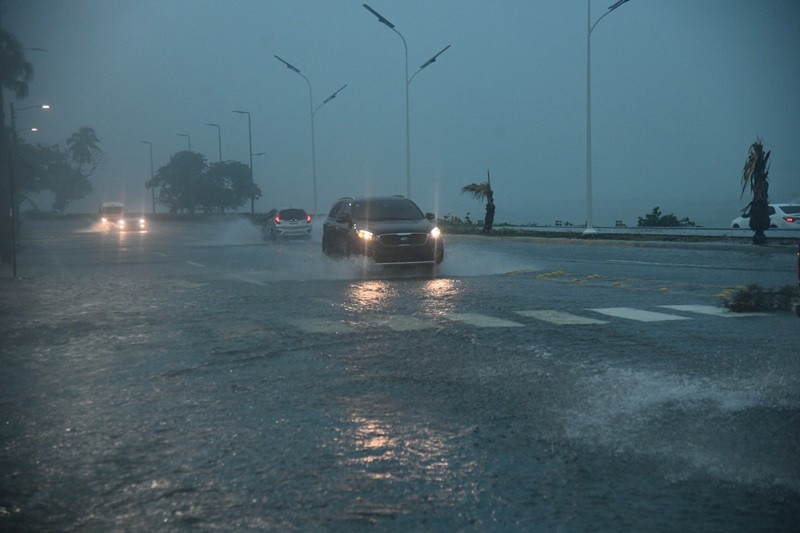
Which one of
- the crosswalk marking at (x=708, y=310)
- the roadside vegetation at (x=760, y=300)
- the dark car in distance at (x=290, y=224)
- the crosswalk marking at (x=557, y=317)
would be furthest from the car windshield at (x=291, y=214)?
the roadside vegetation at (x=760, y=300)

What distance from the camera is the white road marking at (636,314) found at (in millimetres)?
11375

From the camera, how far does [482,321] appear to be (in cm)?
1130

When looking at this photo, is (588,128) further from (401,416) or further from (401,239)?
(401,416)

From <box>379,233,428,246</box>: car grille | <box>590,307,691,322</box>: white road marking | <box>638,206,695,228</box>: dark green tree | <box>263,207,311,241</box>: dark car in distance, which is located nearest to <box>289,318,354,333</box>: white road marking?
<box>590,307,691,322</box>: white road marking

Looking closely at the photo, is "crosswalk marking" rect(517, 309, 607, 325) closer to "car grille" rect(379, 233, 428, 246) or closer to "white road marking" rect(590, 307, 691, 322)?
"white road marking" rect(590, 307, 691, 322)

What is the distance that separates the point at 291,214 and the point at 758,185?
21345mm

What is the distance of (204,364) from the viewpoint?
8461mm

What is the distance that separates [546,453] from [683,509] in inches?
43.5

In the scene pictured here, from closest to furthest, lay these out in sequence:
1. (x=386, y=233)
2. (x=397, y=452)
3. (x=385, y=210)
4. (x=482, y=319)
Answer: (x=397, y=452) < (x=482, y=319) < (x=386, y=233) < (x=385, y=210)

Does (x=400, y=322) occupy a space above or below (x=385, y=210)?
below

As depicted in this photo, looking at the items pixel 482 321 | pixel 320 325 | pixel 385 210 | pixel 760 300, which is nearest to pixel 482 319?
pixel 482 321

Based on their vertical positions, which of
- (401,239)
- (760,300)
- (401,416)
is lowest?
(401,416)

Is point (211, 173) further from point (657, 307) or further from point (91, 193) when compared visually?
point (657, 307)

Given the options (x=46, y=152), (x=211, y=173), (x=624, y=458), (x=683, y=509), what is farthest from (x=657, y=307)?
(x=46, y=152)
